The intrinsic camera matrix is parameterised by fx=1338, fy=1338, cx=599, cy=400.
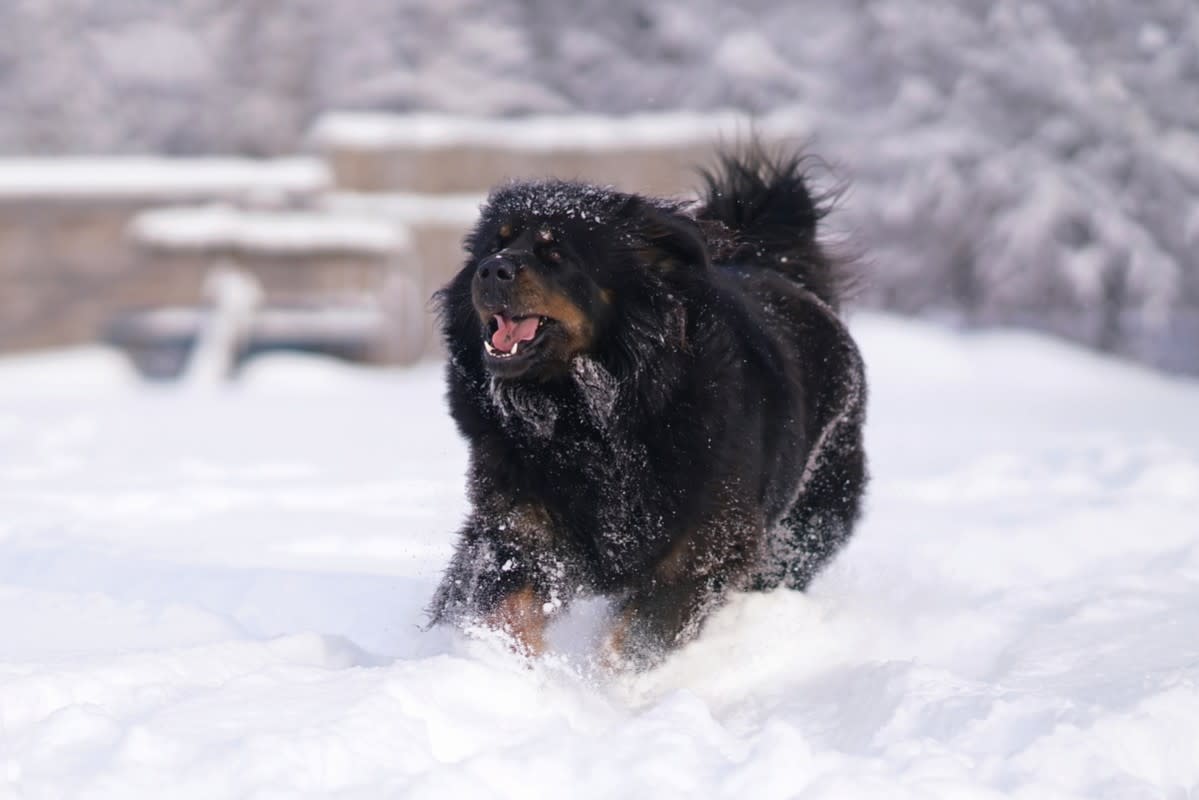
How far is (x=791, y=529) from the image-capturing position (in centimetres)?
461

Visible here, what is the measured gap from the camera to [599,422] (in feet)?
11.4

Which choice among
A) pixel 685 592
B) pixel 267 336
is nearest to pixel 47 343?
pixel 267 336

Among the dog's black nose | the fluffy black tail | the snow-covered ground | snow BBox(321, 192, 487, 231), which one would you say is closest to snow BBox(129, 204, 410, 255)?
snow BBox(321, 192, 487, 231)

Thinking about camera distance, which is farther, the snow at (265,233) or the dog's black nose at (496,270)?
the snow at (265,233)

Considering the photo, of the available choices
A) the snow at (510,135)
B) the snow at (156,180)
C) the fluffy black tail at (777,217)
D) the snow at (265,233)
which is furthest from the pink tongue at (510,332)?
the snow at (510,135)

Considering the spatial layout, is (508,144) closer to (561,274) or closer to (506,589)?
(561,274)

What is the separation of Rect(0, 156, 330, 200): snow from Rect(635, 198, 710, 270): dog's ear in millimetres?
11272

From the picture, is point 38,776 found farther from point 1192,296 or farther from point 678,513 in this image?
point 1192,296

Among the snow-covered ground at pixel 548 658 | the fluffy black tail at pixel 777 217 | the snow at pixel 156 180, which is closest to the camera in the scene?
the snow-covered ground at pixel 548 658

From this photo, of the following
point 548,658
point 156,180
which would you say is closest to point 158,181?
point 156,180

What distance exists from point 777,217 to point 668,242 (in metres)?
1.33

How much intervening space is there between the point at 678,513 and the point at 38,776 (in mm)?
1678

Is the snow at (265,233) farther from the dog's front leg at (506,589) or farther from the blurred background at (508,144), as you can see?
the dog's front leg at (506,589)

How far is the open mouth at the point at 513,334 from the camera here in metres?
3.34
